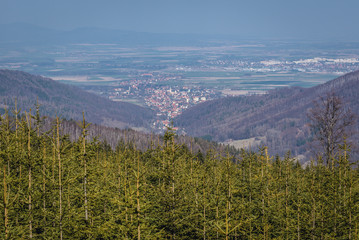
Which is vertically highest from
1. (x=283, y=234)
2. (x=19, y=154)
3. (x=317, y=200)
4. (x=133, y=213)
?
(x=19, y=154)

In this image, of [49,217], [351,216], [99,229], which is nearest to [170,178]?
[99,229]

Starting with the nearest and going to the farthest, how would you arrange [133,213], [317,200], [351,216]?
[133,213]
[351,216]
[317,200]

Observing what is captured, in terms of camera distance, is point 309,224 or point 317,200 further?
point 317,200

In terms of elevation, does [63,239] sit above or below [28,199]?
below

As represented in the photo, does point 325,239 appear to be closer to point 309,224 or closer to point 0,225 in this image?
point 309,224

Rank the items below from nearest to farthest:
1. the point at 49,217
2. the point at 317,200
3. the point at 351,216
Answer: the point at 49,217
the point at 351,216
the point at 317,200

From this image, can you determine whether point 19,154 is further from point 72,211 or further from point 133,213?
point 133,213

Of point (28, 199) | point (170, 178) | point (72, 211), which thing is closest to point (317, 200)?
point (170, 178)

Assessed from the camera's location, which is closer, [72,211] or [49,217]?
[72,211]

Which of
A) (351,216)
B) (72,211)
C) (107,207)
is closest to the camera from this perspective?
(72,211)

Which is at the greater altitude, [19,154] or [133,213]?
[19,154]
